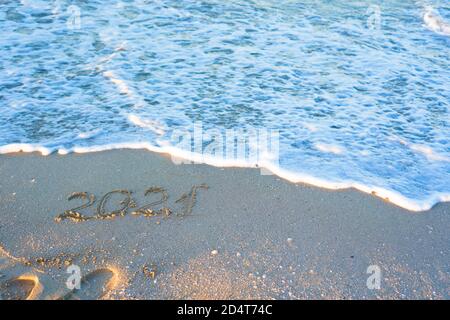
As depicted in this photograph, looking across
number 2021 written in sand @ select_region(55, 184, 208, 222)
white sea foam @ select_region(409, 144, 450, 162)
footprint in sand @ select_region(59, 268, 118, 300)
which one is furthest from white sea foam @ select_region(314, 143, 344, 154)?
footprint in sand @ select_region(59, 268, 118, 300)

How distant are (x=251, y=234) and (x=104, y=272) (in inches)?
32.8

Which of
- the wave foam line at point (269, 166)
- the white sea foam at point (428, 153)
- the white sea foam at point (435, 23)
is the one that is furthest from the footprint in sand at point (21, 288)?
the white sea foam at point (435, 23)

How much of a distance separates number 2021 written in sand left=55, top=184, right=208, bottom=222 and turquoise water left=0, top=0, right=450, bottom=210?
575 mm

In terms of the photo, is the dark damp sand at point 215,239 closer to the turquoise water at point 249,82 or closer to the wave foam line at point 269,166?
the wave foam line at point 269,166

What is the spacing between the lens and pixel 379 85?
15.0ft

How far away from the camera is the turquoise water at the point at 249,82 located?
3572mm

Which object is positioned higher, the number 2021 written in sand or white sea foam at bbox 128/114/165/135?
white sea foam at bbox 128/114/165/135

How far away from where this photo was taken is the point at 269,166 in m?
3.39

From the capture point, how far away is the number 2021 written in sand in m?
2.91

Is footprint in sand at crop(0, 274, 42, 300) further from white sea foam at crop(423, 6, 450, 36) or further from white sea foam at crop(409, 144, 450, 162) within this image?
white sea foam at crop(423, 6, 450, 36)

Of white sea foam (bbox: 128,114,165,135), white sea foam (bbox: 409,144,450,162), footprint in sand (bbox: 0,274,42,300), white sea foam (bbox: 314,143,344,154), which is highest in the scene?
white sea foam (bbox: 409,144,450,162)

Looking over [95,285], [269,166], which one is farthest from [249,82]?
[95,285]

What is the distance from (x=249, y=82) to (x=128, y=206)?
2007 millimetres

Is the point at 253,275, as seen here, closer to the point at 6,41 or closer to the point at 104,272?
the point at 104,272
